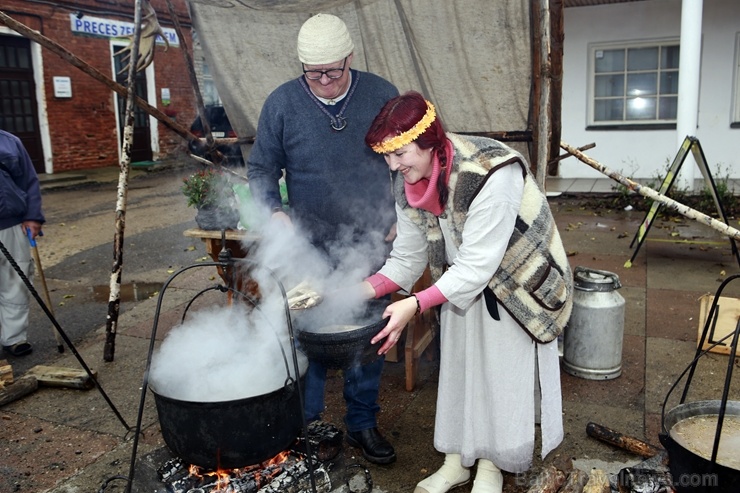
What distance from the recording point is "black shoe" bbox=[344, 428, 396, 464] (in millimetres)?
3332

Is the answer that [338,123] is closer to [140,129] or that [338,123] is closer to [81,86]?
[81,86]

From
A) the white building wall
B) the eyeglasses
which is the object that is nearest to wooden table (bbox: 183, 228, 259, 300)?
the eyeglasses

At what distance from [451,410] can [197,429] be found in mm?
1213

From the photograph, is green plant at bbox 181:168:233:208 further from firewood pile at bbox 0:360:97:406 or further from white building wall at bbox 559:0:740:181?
white building wall at bbox 559:0:740:181

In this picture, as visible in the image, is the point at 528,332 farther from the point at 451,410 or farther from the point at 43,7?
the point at 43,7

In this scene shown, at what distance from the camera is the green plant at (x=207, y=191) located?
472 centimetres

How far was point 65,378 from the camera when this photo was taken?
173 inches

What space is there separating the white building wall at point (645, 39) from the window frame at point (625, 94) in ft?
0.24

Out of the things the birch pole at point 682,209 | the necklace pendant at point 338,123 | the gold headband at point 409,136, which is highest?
the necklace pendant at point 338,123

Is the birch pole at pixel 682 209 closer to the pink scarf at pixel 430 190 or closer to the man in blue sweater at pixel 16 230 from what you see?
the pink scarf at pixel 430 190

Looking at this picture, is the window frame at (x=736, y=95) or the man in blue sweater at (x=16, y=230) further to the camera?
the window frame at (x=736, y=95)

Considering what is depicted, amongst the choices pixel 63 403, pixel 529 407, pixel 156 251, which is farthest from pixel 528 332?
pixel 156 251

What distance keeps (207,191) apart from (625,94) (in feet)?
29.4

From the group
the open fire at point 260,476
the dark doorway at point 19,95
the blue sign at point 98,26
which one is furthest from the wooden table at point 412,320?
the blue sign at point 98,26
